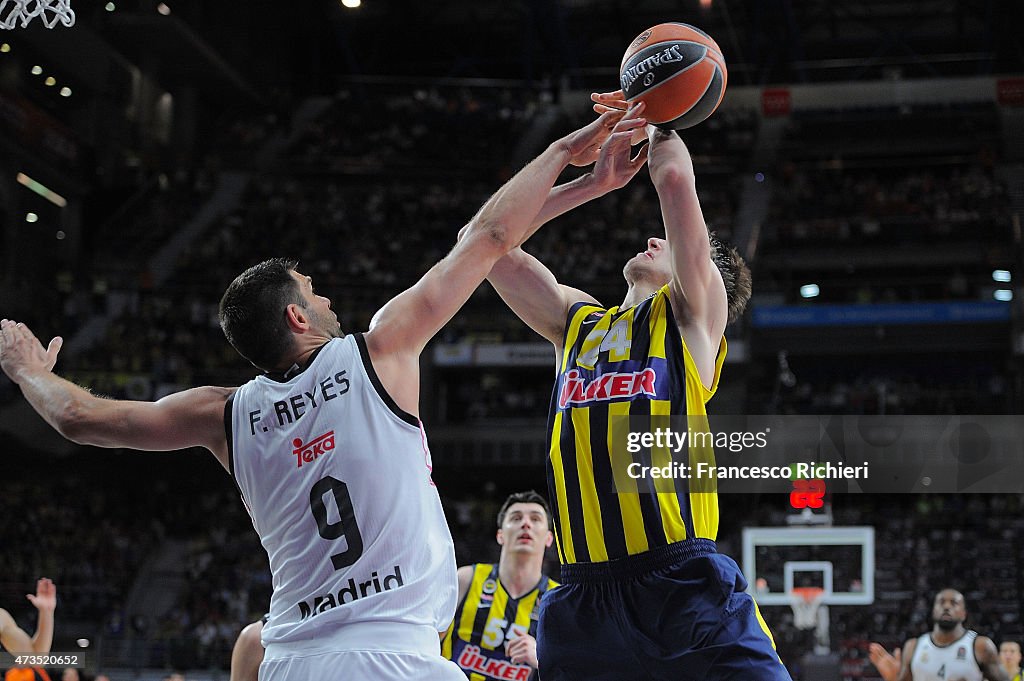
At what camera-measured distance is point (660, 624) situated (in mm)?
3627

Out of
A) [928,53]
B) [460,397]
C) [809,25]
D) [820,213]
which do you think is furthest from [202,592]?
[928,53]

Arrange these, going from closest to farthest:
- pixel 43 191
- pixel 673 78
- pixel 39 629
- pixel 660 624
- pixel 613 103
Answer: pixel 660 624 < pixel 673 78 < pixel 613 103 < pixel 39 629 < pixel 43 191

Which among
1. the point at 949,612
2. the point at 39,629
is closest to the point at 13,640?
the point at 39,629

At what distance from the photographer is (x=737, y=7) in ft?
86.0

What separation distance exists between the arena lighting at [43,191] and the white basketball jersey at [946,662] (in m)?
18.5

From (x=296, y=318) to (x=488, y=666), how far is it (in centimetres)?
375

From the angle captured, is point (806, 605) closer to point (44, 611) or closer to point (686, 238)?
point (44, 611)

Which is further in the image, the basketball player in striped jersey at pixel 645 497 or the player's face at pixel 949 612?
the player's face at pixel 949 612

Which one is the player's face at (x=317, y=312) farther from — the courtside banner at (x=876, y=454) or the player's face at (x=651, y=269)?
the courtside banner at (x=876, y=454)

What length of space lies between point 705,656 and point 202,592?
15986 mm

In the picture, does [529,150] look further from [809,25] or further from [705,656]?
[705,656]

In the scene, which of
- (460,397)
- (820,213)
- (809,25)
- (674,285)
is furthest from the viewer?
(809,25)

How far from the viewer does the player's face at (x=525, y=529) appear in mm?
6707

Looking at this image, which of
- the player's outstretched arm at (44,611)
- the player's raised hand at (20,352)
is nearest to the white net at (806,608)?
the player's outstretched arm at (44,611)
